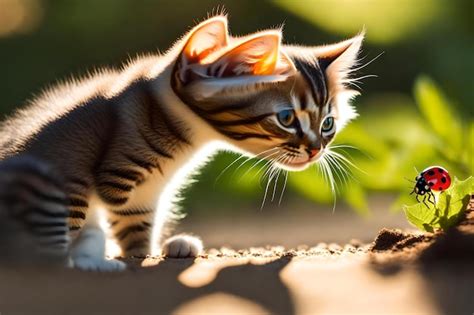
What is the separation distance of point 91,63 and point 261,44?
16.6 ft

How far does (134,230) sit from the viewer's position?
9.27ft

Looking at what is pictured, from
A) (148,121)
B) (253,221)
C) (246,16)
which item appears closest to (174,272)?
(148,121)

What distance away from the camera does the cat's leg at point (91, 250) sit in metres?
2.20

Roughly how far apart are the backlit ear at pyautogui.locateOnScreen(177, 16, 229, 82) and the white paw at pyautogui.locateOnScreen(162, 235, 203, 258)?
1.74 feet

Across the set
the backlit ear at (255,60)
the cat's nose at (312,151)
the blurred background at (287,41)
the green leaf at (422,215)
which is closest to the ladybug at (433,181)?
the green leaf at (422,215)

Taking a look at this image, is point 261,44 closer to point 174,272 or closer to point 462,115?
point 174,272

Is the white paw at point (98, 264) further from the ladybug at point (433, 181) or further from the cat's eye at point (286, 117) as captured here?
the ladybug at point (433, 181)

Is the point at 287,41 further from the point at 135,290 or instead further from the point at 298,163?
the point at 135,290

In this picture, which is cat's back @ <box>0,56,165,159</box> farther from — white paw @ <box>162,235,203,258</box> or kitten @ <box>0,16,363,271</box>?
white paw @ <box>162,235,203,258</box>

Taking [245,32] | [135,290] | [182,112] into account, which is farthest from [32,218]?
[245,32]

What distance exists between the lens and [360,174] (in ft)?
14.4

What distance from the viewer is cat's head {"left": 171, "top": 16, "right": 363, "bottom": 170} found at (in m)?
2.48

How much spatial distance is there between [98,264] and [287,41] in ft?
14.9

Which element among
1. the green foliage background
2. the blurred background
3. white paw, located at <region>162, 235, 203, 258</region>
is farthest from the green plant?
the green foliage background
